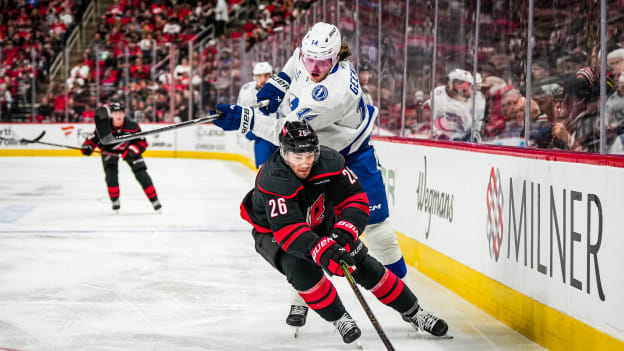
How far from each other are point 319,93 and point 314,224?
0.57m

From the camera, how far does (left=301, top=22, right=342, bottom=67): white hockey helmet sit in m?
3.31

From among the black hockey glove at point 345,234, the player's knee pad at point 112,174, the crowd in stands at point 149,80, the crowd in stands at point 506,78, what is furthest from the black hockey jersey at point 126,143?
the crowd in stands at point 149,80

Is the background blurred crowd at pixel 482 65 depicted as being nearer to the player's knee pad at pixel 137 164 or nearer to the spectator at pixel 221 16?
the player's knee pad at pixel 137 164

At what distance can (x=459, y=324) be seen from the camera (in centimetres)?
361

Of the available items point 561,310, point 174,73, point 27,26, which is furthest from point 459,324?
point 27,26

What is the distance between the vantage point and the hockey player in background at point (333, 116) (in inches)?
131

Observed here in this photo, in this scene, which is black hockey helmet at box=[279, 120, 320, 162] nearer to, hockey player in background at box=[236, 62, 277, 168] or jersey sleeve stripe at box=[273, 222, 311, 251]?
jersey sleeve stripe at box=[273, 222, 311, 251]

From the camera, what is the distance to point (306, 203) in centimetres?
307

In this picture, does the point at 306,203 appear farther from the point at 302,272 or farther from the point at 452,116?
the point at 452,116

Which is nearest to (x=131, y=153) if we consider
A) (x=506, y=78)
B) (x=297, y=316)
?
(x=506, y=78)

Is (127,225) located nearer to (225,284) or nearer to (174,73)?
(225,284)

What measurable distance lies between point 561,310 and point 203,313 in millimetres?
1726

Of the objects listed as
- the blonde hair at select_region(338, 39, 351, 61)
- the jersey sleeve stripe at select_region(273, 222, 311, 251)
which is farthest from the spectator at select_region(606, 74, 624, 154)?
the jersey sleeve stripe at select_region(273, 222, 311, 251)

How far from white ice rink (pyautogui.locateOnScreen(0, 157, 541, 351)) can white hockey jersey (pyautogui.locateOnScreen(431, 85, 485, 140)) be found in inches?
37.1
